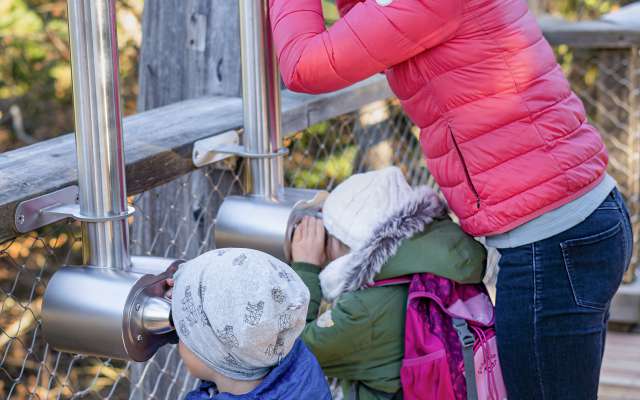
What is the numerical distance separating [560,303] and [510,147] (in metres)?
0.28

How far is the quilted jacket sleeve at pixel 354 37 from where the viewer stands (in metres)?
1.46

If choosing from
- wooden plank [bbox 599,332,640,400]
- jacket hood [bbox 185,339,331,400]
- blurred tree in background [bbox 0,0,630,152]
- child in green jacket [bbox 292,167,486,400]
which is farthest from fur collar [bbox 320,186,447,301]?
blurred tree in background [bbox 0,0,630,152]

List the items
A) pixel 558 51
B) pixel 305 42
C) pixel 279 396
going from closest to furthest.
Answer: pixel 279 396 → pixel 305 42 → pixel 558 51

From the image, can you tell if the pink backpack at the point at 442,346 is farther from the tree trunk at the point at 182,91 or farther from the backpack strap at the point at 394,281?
the tree trunk at the point at 182,91

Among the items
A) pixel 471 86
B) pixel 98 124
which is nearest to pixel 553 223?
pixel 471 86

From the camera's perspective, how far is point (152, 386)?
226cm

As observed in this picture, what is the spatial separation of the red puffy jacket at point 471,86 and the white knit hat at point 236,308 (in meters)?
0.35

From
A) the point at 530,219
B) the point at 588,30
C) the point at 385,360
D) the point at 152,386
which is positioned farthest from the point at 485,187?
the point at 588,30

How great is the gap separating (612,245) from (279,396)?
0.65m

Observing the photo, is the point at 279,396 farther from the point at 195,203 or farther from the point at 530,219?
the point at 195,203

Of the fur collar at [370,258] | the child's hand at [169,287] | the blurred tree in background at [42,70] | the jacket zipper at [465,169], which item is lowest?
the blurred tree in background at [42,70]

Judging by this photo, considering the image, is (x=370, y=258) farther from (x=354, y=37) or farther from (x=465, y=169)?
(x=354, y=37)

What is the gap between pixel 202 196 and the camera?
2008mm

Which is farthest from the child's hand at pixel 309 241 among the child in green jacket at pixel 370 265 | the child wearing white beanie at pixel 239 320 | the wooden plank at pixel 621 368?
the wooden plank at pixel 621 368
